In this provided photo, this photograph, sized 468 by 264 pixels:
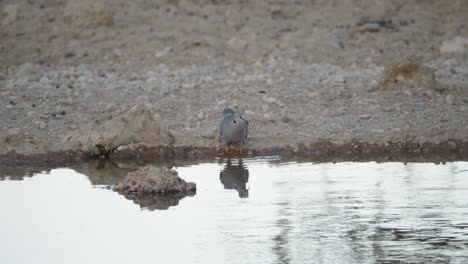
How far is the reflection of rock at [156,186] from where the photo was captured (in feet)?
35.4

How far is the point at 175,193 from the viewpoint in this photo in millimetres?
10875

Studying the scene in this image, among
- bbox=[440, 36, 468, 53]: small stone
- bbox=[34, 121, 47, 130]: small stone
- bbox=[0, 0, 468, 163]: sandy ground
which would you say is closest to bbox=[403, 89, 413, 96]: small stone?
bbox=[0, 0, 468, 163]: sandy ground

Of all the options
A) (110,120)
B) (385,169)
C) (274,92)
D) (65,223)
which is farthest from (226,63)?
(65,223)

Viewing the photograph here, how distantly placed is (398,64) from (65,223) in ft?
22.1

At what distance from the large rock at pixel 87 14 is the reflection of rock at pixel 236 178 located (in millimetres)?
7416

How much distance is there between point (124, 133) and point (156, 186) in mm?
2412

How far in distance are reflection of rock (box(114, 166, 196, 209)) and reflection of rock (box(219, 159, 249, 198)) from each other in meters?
0.49

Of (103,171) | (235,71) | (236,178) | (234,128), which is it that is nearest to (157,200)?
(236,178)

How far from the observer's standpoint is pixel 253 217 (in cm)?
979

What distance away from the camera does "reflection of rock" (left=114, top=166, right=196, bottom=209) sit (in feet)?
35.4

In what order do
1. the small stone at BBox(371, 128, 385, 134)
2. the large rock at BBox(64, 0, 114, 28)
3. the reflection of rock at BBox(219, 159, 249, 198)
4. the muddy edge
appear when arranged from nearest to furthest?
1. the reflection of rock at BBox(219, 159, 249, 198)
2. the muddy edge
3. the small stone at BBox(371, 128, 385, 134)
4. the large rock at BBox(64, 0, 114, 28)

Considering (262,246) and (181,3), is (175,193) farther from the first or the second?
(181,3)

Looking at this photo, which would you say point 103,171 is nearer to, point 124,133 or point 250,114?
point 124,133

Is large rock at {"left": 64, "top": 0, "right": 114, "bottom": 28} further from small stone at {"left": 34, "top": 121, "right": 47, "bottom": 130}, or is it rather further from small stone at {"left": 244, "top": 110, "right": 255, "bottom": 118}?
small stone at {"left": 244, "top": 110, "right": 255, "bottom": 118}
